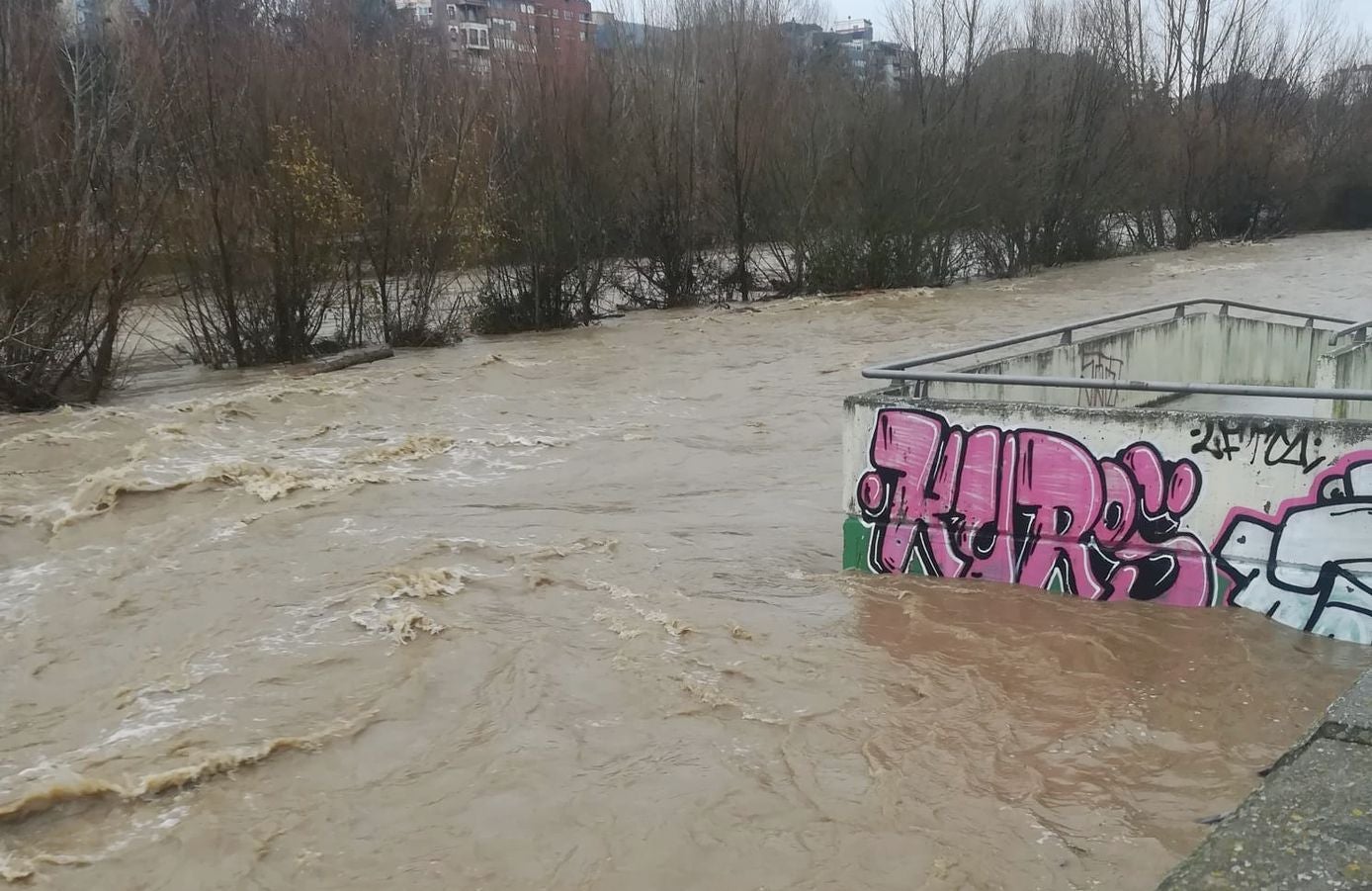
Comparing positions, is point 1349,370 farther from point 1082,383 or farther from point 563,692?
point 563,692

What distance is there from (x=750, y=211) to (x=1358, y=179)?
31.1 m

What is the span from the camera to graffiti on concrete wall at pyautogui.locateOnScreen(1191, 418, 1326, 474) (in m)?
5.81

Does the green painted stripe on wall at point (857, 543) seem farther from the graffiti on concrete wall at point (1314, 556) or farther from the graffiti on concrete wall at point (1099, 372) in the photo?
the graffiti on concrete wall at point (1099, 372)

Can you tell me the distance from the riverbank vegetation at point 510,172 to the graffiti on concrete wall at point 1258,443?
1251 centimetres

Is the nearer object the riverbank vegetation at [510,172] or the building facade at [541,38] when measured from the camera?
the riverbank vegetation at [510,172]

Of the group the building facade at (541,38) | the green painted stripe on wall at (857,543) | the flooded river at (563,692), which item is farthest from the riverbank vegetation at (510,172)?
the green painted stripe on wall at (857,543)

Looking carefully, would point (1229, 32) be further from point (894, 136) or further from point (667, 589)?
point (667, 589)

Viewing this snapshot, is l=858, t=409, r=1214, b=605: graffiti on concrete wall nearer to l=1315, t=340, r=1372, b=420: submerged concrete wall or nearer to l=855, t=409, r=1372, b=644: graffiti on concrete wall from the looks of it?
l=855, t=409, r=1372, b=644: graffiti on concrete wall

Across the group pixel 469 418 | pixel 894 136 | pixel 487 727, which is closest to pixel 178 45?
pixel 469 418

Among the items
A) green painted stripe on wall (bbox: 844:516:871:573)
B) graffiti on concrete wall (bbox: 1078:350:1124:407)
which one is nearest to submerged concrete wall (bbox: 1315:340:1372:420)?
graffiti on concrete wall (bbox: 1078:350:1124:407)

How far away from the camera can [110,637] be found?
689 cm

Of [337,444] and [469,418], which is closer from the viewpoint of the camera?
[337,444]

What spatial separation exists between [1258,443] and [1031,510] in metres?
1.30

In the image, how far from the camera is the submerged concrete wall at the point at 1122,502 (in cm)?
586
